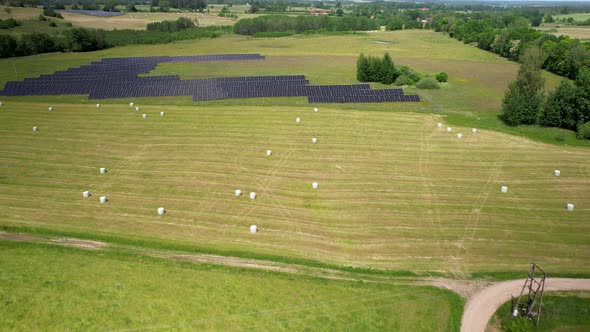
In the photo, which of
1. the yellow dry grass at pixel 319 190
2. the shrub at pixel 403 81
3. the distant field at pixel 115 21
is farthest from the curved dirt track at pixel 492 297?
the distant field at pixel 115 21

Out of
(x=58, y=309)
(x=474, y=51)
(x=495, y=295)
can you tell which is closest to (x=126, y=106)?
(x=58, y=309)

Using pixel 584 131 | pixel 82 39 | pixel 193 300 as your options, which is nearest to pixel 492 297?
pixel 193 300

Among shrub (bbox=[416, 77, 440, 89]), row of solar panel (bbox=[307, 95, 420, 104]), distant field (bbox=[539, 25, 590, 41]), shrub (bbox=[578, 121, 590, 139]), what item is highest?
distant field (bbox=[539, 25, 590, 41])

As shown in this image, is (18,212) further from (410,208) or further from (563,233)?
(563,233)

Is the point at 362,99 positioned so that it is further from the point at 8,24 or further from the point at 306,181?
the point at 8,24

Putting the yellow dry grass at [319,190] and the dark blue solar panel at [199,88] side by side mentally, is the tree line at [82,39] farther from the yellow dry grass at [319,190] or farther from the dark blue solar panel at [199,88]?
the yellow dry grass at [319,190]

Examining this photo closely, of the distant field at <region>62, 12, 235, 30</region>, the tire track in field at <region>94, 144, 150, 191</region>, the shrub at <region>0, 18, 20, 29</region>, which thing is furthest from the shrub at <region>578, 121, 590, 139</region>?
the shrub at <region>0, 18, 20, 29</region>

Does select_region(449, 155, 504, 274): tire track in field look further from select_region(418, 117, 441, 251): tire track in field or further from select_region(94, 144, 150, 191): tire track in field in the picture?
select_region(94, 144, 150, 191): tire track in field
